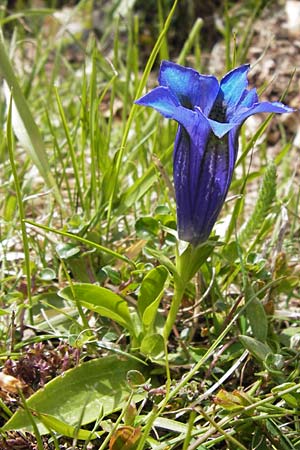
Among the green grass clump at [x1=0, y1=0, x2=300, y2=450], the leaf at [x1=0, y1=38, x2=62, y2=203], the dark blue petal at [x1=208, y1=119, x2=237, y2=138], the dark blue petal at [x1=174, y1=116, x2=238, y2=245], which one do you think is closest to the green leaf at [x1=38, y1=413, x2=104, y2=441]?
the green grass clump at [x1=0, y1=0, x2=300, y2=450]

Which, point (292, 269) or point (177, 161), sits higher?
point (177, 161)

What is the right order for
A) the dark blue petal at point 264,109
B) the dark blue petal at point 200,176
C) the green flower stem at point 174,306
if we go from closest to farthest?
the dark blue petal at point 264,109 < the dark blue petal at point 200,176 < the green flower stem at point 174,306

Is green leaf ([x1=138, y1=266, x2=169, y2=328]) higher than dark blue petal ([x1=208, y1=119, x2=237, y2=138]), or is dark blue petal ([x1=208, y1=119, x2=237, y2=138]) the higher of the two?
dark blue petal ([x1=208, y1=119, x2=237, y2=138])

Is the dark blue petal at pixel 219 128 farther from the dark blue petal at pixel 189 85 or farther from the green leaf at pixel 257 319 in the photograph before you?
the green leaf at pixel 257 319

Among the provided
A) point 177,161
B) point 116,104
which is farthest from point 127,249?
point 116,104

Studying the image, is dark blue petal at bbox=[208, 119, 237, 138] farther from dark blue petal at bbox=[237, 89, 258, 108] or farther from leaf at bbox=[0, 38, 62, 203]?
leaf at bbox=[0, 38, 62, 203]

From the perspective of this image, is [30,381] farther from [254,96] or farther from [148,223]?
[254,96]

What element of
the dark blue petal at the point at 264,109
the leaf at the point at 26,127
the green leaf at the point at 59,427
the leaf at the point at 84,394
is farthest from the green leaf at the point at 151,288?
the leaf at the point at 26,127
